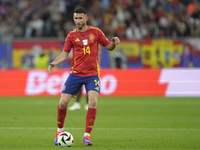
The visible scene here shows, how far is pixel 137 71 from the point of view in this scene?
16875 mm

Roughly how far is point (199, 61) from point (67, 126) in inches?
495

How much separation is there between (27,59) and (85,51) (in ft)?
43.8

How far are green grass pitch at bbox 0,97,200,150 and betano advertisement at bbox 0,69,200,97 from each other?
98cm

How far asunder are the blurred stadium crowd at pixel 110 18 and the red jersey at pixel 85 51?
13771 millimetres

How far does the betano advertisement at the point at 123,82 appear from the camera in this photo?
54.5 feet

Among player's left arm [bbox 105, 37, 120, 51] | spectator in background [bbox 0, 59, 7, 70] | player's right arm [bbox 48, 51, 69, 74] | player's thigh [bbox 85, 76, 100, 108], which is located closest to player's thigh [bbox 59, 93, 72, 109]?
player's thigh [bbox 85, 76, 100, 108]

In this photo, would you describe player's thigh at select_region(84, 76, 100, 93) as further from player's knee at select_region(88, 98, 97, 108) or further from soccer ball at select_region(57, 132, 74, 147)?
soccer ball at select_region(57, 132, 74, 147)

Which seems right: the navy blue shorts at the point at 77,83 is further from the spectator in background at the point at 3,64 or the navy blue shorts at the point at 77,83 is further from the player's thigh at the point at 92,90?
the spectator in background at the point at 3,64

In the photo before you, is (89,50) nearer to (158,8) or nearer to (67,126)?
(67,126)

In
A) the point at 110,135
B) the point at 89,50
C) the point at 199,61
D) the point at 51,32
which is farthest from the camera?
the point at 51,32

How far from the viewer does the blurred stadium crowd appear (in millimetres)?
21656

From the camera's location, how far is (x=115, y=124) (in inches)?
380

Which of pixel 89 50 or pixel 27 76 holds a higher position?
pixel 89 50

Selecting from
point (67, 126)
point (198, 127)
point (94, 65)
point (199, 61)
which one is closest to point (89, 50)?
point (94, 65)
